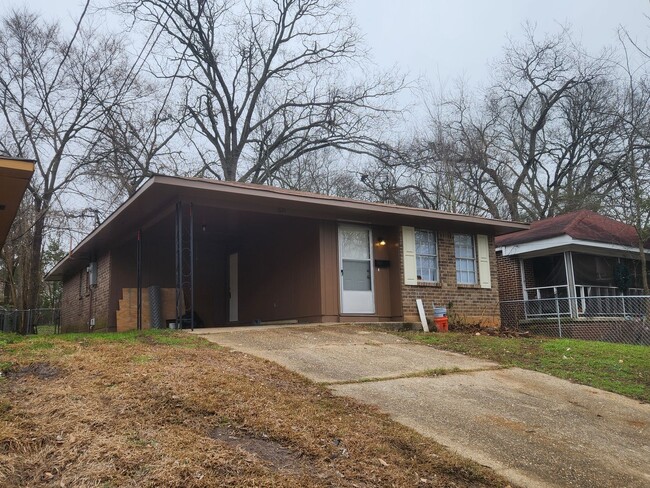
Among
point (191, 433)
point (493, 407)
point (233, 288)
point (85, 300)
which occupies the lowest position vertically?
point (493, 407)

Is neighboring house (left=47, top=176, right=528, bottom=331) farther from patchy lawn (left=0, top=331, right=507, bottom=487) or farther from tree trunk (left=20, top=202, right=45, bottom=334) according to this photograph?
tree trunk (left=20, top=202, right=45, bottom=334)

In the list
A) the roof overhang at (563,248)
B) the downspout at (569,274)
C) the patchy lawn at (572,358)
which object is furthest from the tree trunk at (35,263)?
the downspout at (569,274)

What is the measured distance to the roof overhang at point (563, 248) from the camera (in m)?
17.1

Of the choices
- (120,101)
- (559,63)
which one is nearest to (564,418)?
(120,101)

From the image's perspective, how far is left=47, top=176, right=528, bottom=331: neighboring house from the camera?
39.8ft

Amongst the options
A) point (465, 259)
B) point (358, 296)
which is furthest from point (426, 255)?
point (358, 296)

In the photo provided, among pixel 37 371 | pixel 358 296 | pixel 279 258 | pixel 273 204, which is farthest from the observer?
pixel 279 258

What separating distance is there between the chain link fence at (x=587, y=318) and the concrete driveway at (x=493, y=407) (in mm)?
7123

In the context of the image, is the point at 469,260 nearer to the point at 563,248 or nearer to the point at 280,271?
the point at 563,248

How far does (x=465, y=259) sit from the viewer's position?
579 inches

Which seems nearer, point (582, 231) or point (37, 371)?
point (37, 371)

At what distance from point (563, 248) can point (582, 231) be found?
816 mm

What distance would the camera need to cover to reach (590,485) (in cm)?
454

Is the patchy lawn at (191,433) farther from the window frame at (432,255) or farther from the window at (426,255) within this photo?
the window at (426,255)
